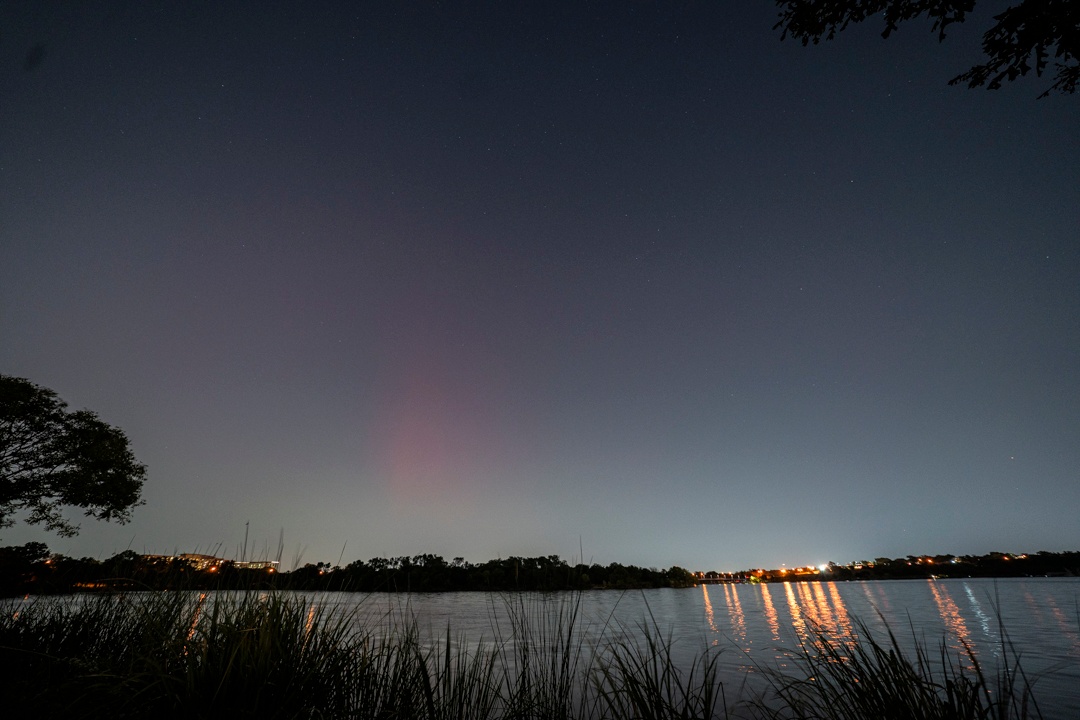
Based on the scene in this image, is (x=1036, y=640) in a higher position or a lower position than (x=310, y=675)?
lower

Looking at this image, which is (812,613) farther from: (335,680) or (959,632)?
(335,680)

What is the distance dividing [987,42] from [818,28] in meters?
1.75

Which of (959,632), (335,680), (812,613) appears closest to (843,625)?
(959,632)

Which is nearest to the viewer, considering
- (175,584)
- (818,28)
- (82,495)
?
(818,28)

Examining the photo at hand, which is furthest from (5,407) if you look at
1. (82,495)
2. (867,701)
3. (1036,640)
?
(1036,640)

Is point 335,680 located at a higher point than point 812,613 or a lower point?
higher

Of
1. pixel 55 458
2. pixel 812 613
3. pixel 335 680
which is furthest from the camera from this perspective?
pixel 812 613

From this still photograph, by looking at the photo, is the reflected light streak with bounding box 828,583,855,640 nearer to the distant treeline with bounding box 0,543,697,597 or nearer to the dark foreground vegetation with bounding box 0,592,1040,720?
the dark foreground vegetation with bounding box 0,592,1040,720

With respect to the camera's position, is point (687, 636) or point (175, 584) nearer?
point (175, 584)

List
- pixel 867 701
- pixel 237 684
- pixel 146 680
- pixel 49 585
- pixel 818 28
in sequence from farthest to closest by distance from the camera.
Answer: pixel 49 585 → pixel 818 28 → pixel 146 680 → pixel 237 684 → pixel 867 701

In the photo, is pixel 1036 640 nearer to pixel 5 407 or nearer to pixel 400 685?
pixel 400 685

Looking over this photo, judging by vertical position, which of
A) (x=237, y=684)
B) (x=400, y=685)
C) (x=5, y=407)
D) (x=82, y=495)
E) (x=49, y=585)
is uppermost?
(x=5, y=407)

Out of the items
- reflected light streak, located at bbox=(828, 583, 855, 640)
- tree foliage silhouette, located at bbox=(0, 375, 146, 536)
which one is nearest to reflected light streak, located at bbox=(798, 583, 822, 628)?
reflected light streak, located at bbox=(828, 583, 855, 640)

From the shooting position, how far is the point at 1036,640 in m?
24.8
